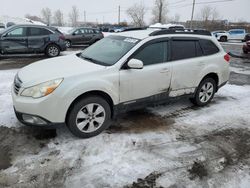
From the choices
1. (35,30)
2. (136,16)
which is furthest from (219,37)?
(136,16)

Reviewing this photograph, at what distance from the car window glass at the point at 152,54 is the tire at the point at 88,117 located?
1005 millimetres

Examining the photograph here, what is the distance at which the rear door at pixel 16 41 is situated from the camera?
10.0 m

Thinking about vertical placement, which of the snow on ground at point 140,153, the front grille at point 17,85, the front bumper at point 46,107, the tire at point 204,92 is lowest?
the snow on ground at point 140,153

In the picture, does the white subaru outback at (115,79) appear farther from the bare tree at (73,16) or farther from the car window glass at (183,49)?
the bare tree at (73,16)

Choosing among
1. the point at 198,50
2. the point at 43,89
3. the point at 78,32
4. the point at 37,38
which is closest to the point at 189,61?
the point at 198,50

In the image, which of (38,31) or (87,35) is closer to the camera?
(38,31)

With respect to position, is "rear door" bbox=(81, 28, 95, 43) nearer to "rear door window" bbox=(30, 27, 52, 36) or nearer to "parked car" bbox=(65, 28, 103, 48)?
"parked car" bbox=(65, 28, 103, 48)

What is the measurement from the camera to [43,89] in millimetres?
3238

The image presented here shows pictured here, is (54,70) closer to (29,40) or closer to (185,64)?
(185,64)

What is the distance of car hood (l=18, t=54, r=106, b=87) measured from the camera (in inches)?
133

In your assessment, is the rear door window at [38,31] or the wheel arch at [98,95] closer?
the wheel arch at [98,95]

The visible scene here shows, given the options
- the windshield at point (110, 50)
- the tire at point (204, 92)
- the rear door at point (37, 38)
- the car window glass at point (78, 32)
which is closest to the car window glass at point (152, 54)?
the windshield at point (110, 50)

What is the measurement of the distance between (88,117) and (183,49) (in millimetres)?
2301

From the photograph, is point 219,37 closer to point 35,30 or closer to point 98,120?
point 35,30
